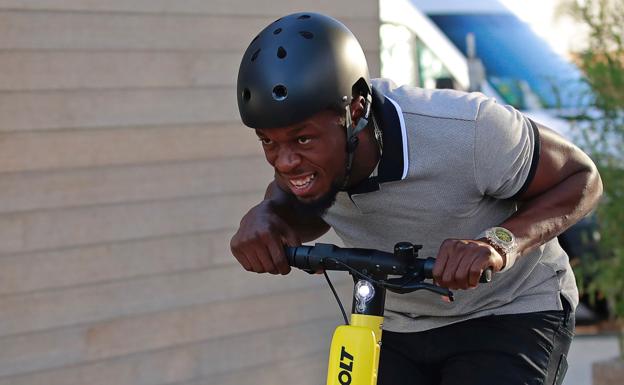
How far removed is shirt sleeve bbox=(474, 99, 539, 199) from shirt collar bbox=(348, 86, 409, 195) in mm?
186

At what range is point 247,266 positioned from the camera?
3084 millimetres

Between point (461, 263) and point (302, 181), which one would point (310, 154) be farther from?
point (461, 263)

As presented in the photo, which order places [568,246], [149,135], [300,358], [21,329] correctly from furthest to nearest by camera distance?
[568,246]
[300,358]
[149,135]
[21,329]

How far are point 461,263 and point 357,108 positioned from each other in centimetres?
55

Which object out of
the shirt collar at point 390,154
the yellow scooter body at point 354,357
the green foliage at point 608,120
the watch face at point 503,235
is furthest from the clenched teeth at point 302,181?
the green foliage at point 608,120

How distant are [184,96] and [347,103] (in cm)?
217

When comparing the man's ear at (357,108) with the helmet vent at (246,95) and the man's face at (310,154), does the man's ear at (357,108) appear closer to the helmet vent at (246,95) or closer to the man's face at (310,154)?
the man's face at (310,154)

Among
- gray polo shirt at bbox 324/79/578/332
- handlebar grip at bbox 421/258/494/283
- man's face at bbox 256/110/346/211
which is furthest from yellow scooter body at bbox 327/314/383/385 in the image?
gray polo shirt at bbox 324/79/578/332

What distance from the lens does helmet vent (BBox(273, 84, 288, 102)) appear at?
2834 millimetres

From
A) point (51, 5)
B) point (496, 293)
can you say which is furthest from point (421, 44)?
point (496, 293)

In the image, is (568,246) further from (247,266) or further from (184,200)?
(247,266)

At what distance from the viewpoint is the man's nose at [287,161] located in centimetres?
283

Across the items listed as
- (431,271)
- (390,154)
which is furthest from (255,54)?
(431,271)

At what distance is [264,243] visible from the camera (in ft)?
10.0
